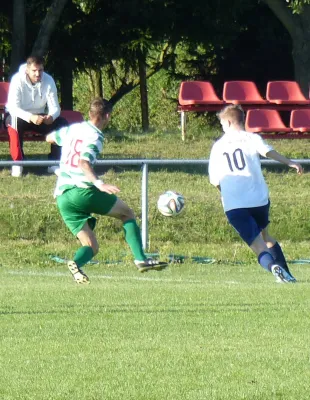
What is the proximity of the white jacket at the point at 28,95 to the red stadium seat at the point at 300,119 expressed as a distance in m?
7.70

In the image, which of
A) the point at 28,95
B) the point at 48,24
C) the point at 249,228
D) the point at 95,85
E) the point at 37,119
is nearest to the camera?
the point at 249,228

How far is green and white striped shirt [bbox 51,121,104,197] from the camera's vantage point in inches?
414

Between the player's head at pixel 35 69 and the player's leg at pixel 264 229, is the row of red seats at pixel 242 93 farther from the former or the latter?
the player's leg at pixel 264 229

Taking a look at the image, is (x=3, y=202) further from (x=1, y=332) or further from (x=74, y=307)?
(x=1, y=332)

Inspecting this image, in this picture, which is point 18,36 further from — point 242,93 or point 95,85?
point 95,85

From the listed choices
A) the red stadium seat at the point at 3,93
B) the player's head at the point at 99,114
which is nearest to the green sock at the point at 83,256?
the player's head at the point at 99,114

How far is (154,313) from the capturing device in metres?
8.94

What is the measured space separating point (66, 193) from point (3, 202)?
6579 millimetres

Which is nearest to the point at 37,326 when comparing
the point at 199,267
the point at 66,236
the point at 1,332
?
the point at 1,332

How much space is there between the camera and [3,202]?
17266 mm

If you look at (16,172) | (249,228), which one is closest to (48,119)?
(16,172)

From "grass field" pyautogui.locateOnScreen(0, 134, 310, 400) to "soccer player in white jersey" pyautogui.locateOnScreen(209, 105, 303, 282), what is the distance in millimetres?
555

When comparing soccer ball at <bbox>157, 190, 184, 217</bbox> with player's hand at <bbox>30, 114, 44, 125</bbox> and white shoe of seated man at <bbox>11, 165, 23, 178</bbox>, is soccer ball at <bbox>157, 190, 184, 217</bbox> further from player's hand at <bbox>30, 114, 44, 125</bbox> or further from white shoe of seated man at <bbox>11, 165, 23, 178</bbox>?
white shoe of seated man at <bbox>11, 165, 23, 178</bbox>

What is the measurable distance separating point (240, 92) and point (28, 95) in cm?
952
